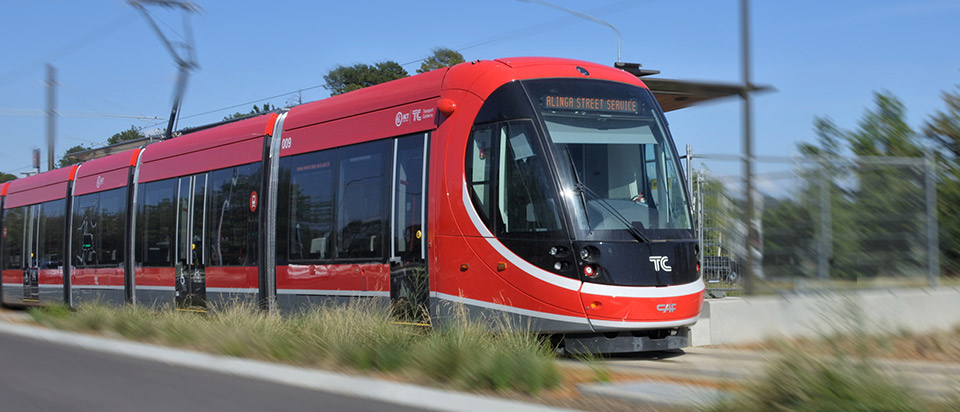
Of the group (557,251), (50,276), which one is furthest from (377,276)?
(50,276)

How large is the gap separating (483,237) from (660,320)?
2121mm

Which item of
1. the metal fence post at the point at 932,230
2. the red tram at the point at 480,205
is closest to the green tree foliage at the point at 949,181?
the metal fence post at the point at 932,230

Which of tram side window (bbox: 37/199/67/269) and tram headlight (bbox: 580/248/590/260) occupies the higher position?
tram side window (bbox: 37/199/67/269)

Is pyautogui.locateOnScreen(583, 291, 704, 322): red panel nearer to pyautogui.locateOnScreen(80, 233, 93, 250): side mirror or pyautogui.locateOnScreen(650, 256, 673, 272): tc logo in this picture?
pyautogui.locateOnScreen(650, 256, 673, 272): tc logo

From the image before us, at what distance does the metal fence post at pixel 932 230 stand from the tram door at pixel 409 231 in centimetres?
740

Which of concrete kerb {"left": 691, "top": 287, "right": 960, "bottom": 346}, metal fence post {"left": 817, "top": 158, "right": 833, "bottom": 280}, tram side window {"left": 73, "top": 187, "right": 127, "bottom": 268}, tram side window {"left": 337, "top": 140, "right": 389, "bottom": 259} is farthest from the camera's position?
tram side window {"left": 73, "top": 187, "right": 127, "bottom": 268}

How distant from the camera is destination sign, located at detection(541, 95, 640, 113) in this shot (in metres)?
9.97

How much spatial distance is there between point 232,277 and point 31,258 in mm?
10530

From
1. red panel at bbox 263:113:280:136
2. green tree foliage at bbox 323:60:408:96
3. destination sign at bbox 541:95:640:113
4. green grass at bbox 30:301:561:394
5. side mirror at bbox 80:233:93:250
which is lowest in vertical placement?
green grass at bbox 30:301:561:394

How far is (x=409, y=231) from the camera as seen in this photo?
10.8m

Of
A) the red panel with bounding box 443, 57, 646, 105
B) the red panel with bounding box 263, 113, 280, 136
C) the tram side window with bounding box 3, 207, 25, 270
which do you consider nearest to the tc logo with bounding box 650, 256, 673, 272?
the red panel with bounding box 443, 57, 646, 105

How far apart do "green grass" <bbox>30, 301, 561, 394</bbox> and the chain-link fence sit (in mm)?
3549

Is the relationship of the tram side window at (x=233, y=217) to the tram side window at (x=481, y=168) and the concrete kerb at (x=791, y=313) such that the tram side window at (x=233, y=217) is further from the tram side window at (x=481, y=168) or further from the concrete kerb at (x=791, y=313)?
the concrete kerb at (x=791, y=313)

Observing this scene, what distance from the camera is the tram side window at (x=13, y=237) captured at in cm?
2277
